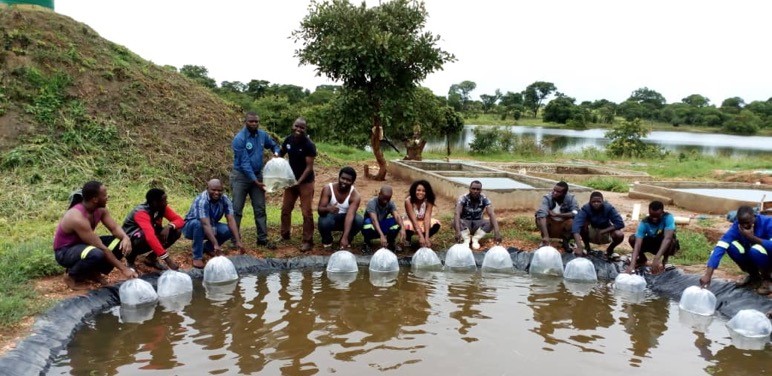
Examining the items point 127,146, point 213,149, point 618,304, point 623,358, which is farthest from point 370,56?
point 623,358

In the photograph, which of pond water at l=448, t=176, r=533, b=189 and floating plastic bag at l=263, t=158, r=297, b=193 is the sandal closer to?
pond water at l=448, t=176, r=533, b=189

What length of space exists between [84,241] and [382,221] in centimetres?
375

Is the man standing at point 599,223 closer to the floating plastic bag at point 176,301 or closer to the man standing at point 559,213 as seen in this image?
the man standing at point 559,213

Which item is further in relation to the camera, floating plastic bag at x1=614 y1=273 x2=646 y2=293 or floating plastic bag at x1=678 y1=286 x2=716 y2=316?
floating plastic bag at x1=614 y1=273 x2=646 y2=293

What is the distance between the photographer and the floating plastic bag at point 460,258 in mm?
7277

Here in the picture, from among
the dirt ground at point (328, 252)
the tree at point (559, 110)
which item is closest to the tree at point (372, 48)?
the dirt ground at point (328, 252)

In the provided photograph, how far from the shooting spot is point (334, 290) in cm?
640

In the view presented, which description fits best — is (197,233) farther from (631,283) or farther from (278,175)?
(631,283)

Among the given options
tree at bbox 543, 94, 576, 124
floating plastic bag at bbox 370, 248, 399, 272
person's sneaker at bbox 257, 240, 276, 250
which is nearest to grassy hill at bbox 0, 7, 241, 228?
person's sneaker at bbox 257, 240, 276, 250

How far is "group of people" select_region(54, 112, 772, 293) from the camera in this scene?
5.75 m

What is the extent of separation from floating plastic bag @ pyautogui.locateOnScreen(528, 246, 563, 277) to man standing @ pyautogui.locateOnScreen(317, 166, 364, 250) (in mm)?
2530

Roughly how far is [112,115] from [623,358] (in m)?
12.5

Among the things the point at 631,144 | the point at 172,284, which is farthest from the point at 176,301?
the point at 631,144

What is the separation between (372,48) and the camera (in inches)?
494
